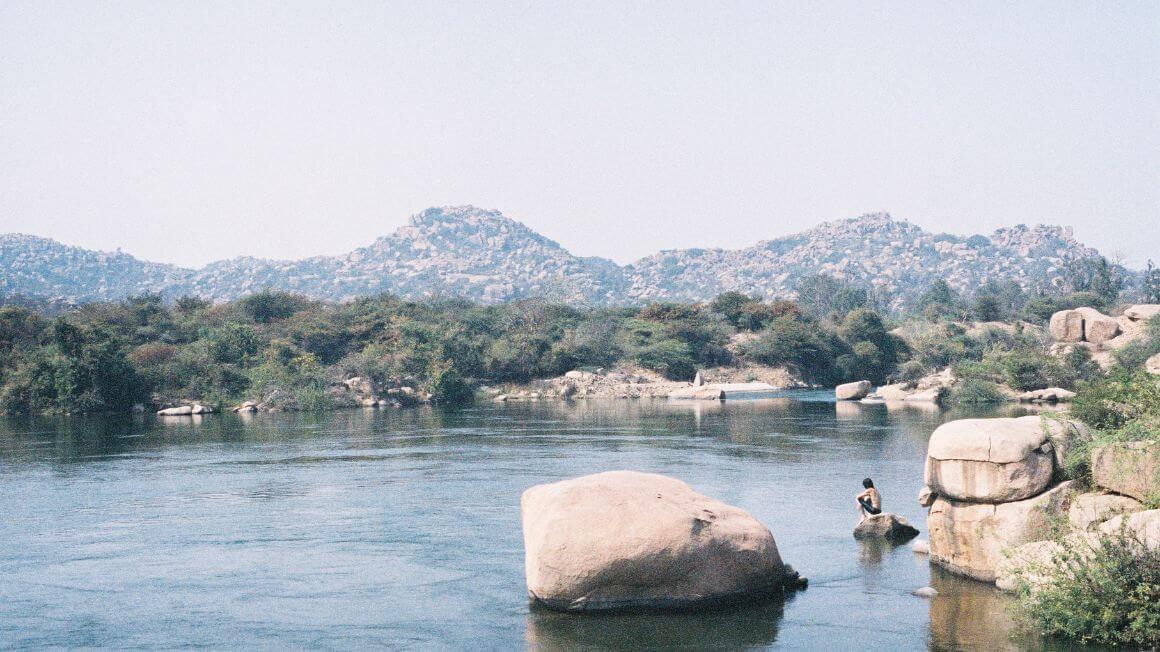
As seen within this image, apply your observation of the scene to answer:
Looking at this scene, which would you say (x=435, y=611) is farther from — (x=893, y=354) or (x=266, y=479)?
(x=893, y=354)

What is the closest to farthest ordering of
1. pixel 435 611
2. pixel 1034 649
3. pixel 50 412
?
pixel 1034 649 < pixel 435 611 < pixel 50 412

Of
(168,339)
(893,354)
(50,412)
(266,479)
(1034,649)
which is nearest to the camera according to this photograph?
(1034,649)

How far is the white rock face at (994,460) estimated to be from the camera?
1622cm

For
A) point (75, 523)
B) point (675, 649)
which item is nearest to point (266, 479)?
point (75, 523)

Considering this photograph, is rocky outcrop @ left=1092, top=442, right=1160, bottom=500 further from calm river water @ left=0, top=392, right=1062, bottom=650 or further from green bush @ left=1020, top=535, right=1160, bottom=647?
calm river water @ left=0, top=392, right=1062, bottom=650

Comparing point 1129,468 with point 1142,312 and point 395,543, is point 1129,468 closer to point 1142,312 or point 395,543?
point 395,543

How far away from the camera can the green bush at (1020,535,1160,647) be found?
517 inches

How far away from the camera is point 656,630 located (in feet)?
48.6

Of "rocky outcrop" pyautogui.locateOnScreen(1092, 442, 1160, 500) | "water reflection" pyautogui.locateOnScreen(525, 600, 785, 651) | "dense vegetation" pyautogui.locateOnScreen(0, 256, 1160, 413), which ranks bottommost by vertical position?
"water reflection" pyautogui.locateOnScreen(525, 600, 785, 651)

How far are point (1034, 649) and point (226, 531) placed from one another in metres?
16.7

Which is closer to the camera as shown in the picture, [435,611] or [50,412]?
[435,611]

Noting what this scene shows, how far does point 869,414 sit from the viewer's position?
57.2 meters

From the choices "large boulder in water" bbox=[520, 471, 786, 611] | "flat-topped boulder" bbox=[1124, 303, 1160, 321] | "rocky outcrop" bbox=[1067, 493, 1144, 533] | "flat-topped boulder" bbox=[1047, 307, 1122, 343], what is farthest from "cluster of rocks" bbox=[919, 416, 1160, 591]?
"flat-topped boulder" bbox=[1124, 303, 1160, 321]

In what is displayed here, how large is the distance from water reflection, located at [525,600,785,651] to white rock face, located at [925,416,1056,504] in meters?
3.60
